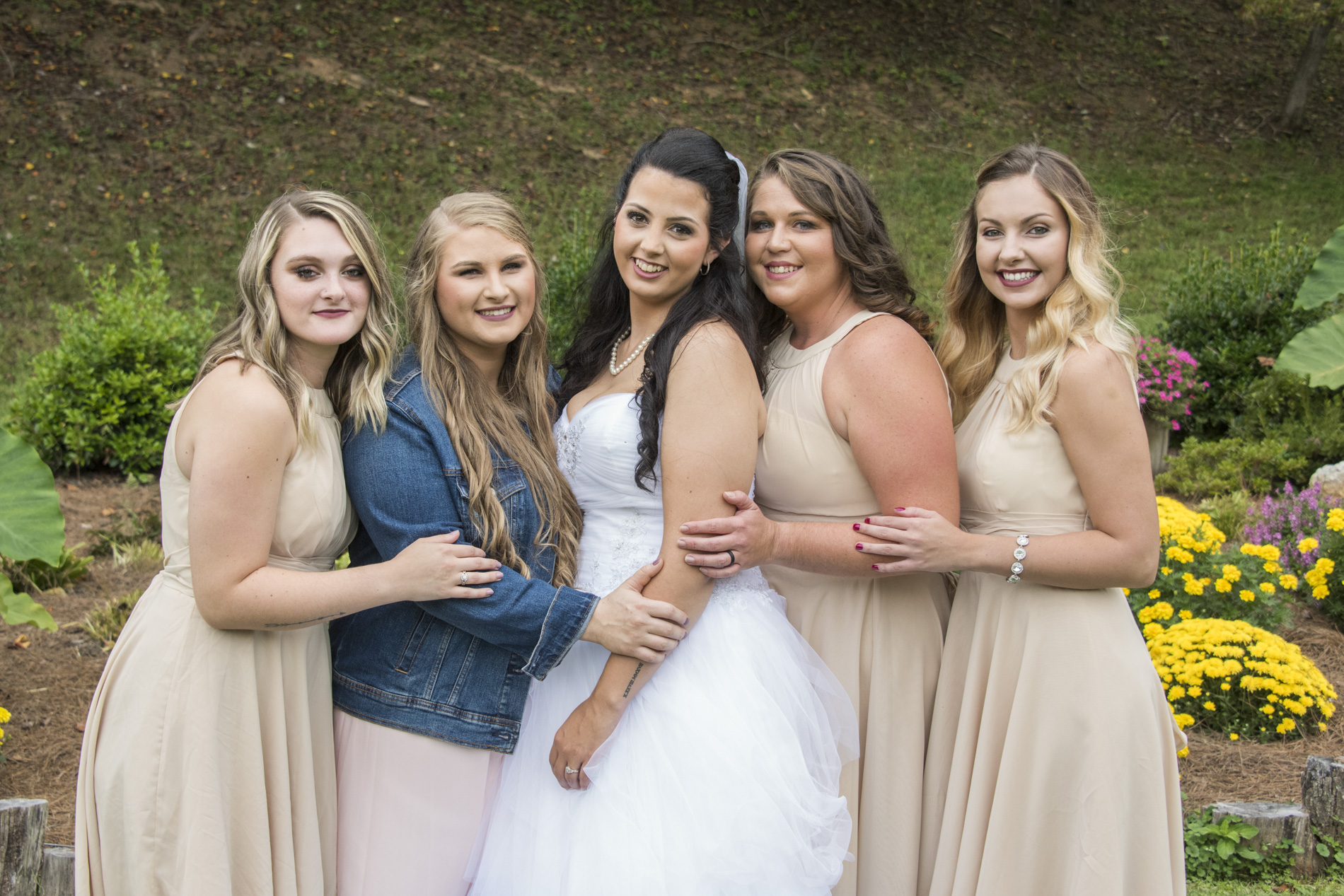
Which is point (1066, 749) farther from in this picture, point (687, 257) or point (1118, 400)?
point (687, 257)

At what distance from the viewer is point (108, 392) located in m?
7.46

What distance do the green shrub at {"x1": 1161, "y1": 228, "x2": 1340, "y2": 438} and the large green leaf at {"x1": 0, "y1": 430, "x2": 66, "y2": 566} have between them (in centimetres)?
852

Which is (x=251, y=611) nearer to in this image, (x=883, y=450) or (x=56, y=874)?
(x=883, y=450)

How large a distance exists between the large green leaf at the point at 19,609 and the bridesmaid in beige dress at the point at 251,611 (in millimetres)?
1655

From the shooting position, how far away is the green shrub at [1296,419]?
7812 mm

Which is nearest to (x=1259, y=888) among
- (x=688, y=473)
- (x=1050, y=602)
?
(x=1050, y=602)

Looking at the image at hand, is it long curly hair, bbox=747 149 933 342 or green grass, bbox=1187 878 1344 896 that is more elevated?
long curly hair, bbox=747 149 933 342

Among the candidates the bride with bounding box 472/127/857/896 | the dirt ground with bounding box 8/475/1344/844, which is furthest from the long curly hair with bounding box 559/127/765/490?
the dirt ground with bounding box 8/475/1344/844

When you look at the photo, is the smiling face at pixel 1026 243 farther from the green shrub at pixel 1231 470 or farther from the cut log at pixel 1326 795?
the green shrub at pixel 1231 470

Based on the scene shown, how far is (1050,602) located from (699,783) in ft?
3.43

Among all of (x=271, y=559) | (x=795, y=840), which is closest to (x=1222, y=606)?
(x=795, y=840)

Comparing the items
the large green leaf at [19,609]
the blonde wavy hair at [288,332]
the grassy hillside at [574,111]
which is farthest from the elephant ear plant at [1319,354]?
the grassy hillside at [574,111]

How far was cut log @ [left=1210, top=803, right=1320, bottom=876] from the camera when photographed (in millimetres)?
3852

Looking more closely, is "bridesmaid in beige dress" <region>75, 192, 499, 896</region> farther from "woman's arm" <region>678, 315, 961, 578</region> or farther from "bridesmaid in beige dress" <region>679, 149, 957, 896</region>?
"bridesmaid in beige dress" <region>679, 149, 957, 896</region>
